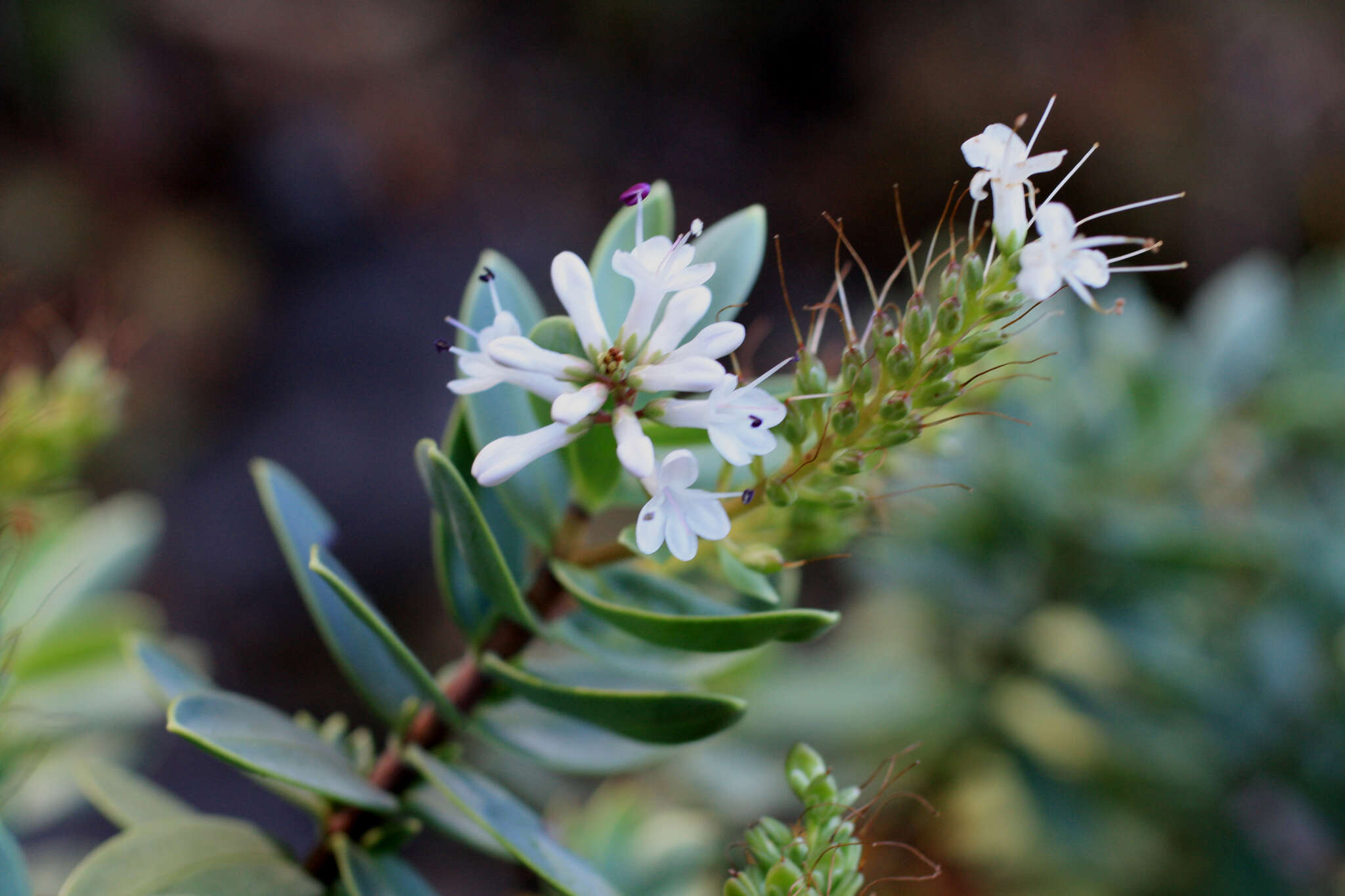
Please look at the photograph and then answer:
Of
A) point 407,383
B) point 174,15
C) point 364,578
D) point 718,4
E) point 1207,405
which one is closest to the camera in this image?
point 1207,405

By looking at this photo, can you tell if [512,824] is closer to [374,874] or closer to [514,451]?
[374,874]

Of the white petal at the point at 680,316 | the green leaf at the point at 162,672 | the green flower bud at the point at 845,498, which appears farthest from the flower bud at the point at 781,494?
the green leaf at the point at 162,672

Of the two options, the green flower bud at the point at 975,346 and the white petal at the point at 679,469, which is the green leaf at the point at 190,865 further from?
the green flower bud at the point at 975,346

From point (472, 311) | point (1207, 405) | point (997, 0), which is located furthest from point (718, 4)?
point (472, 311)

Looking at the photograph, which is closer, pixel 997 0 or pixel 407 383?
pixel 407 383

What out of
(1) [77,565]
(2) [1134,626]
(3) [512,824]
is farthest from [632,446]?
(2) [1134,626]

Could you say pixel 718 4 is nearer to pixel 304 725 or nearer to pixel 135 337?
pixel 135 337
